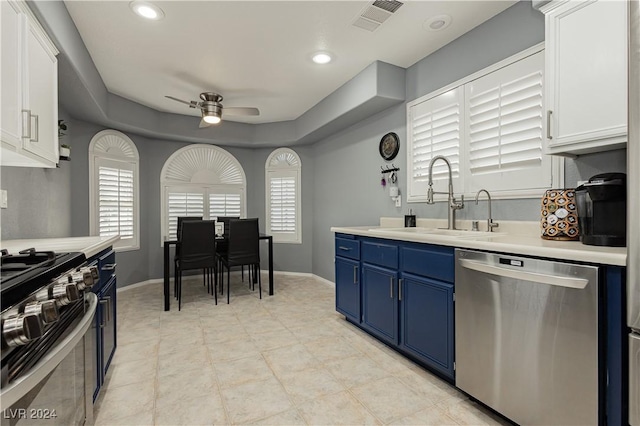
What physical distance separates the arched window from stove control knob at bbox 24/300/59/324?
178 inches

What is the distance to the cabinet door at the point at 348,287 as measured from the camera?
2.97m

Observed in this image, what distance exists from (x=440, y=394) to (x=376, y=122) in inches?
113

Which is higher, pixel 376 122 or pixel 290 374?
pixel 376 122

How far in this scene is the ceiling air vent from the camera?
2320mm

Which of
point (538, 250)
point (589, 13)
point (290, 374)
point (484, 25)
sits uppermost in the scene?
point (484, 25)

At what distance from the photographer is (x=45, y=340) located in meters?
0.95

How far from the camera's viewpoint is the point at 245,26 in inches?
102

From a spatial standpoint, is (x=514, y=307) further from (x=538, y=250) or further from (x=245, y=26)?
(x=245, y=26)

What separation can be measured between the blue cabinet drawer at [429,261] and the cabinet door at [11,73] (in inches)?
93.2

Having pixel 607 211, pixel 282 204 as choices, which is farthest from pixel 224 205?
pixel 607 211

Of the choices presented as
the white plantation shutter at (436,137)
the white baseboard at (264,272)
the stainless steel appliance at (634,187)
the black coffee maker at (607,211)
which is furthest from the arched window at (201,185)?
the stainless steel appliance at (634,187)

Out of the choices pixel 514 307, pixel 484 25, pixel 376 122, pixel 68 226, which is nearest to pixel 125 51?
pixel 68 226

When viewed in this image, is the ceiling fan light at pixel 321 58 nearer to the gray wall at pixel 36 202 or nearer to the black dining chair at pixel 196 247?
the black dining chair at pixel 196 247

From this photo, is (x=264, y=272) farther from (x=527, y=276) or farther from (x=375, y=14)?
(x=527, y=276)
